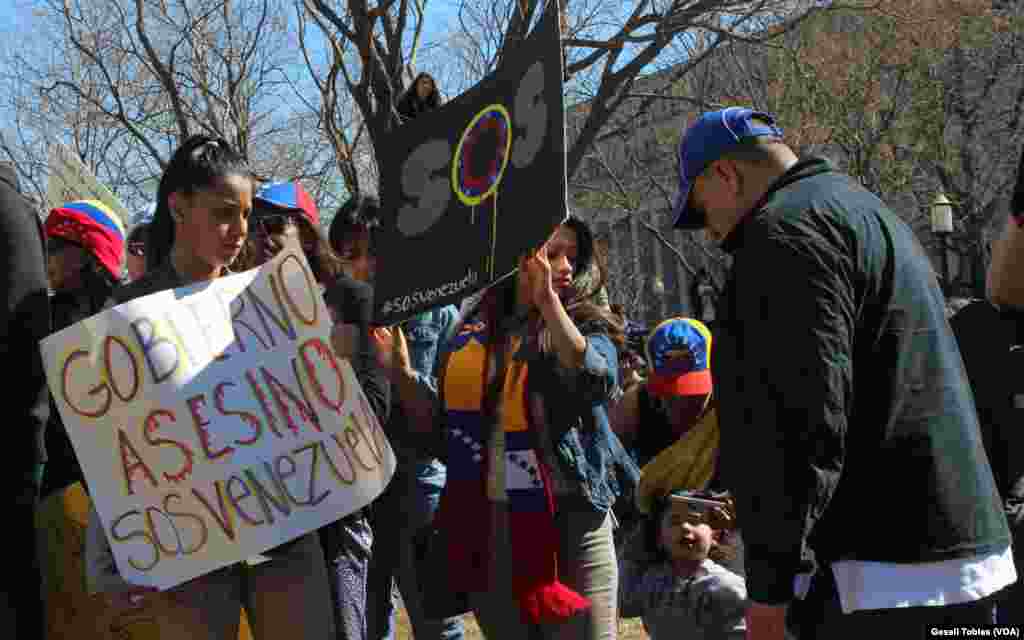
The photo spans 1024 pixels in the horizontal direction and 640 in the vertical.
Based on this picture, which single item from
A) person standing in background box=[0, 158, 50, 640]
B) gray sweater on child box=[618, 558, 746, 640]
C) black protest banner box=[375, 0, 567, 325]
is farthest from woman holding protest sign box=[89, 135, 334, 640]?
gray sweater on child box=[618, 558, 746, 640]

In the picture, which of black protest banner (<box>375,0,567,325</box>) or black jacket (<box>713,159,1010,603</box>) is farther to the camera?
black protest banner (<box>375,0,567,325</box>)

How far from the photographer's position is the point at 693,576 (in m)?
A: 3.54

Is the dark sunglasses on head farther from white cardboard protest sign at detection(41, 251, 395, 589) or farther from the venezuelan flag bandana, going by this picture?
the venezuelan flag bandana

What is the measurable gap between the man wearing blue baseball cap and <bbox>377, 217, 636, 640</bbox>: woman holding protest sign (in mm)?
1061

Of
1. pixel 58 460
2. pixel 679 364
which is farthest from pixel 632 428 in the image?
pixel 58 460

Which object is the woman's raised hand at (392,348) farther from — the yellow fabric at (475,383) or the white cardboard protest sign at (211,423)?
the white cardboard protest sign at (211,423)

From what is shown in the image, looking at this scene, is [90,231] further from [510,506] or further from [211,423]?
[510,506]

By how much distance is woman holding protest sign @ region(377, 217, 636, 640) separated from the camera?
11.4ft

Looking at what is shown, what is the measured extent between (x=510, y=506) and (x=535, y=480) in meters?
0.11

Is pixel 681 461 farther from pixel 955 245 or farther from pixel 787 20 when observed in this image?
pixel 955 245

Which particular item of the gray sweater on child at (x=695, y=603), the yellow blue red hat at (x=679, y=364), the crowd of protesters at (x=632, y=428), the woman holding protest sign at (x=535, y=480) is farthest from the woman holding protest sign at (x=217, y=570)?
Result: the yellow blue red hat at (x=679, y=364)

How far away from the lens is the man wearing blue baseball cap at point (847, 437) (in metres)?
2.31

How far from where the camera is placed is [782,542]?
231 cm

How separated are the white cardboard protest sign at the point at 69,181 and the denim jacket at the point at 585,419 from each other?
8.60 feet
